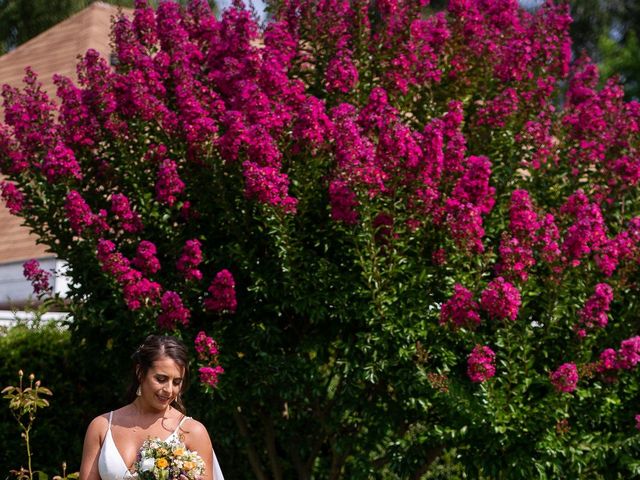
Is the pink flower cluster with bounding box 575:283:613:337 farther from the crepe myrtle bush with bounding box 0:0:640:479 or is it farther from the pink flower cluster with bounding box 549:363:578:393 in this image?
the pink flower cluster with bounding box 549:363:578:393

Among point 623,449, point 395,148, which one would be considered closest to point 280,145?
point 395,148

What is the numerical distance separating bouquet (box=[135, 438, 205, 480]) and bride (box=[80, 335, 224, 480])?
103 millimetres

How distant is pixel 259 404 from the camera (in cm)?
755

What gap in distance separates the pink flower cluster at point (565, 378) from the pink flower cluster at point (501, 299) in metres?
0.42

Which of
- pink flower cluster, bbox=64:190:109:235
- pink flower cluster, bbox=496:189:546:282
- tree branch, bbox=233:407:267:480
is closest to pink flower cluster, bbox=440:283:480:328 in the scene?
pink flower cluster, bbox=496:189:546:282

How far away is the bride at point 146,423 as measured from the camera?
4266 mm

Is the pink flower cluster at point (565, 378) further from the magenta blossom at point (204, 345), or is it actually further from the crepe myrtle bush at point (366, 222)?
the magenta blossom at point (204, 345)

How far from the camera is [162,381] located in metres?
4.29

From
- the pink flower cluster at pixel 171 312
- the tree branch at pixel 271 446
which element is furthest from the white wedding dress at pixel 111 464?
the tree branch at pixel 271 446

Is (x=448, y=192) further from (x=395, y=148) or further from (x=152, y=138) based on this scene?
(x=152, y=138)

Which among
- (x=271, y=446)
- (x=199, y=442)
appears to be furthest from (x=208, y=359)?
(x=199, y=442)

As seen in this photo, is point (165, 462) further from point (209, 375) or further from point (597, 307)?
point (597, 307)

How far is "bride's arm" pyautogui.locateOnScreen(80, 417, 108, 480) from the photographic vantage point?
169 inches

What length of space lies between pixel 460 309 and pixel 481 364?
1.09ft
